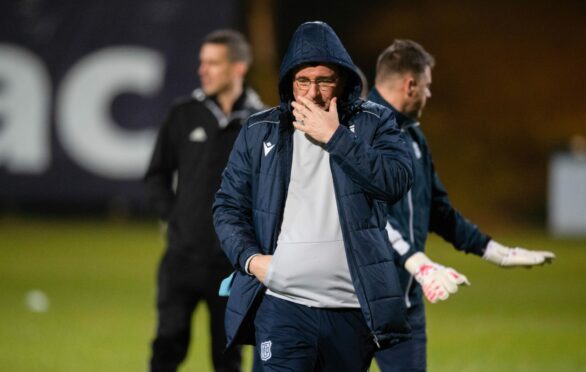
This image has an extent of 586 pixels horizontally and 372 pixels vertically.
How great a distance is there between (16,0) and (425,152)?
641 inches

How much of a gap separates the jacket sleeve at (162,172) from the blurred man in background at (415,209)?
6.36ft

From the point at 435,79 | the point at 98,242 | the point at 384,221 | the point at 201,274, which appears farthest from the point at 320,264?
the point at 435,79

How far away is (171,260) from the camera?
7.44m

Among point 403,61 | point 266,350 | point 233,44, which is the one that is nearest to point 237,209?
point 266,350

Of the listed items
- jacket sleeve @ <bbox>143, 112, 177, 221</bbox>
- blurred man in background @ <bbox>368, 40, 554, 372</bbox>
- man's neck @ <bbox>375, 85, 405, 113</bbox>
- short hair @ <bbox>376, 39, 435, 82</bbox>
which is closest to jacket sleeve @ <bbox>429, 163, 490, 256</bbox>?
blurred man in background @ <bbox>368, 40, 554, 372</bbox>

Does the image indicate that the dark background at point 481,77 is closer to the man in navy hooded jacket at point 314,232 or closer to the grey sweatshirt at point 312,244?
the man in navy hooded jacket at point 314,232

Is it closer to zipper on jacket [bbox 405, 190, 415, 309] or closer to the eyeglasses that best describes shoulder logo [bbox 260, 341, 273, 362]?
the eyeglasses

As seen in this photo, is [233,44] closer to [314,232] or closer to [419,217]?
[419,217]

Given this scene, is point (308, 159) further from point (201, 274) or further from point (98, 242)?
point (98, 242)

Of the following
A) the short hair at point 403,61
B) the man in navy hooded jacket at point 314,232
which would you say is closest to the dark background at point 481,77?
the short hair at point 403,61

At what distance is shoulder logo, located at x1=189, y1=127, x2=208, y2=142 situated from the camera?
24.8ft

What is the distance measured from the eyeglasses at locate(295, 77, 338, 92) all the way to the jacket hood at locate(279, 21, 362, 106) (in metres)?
0.07

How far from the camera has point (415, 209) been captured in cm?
611

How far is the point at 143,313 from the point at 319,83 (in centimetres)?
763
